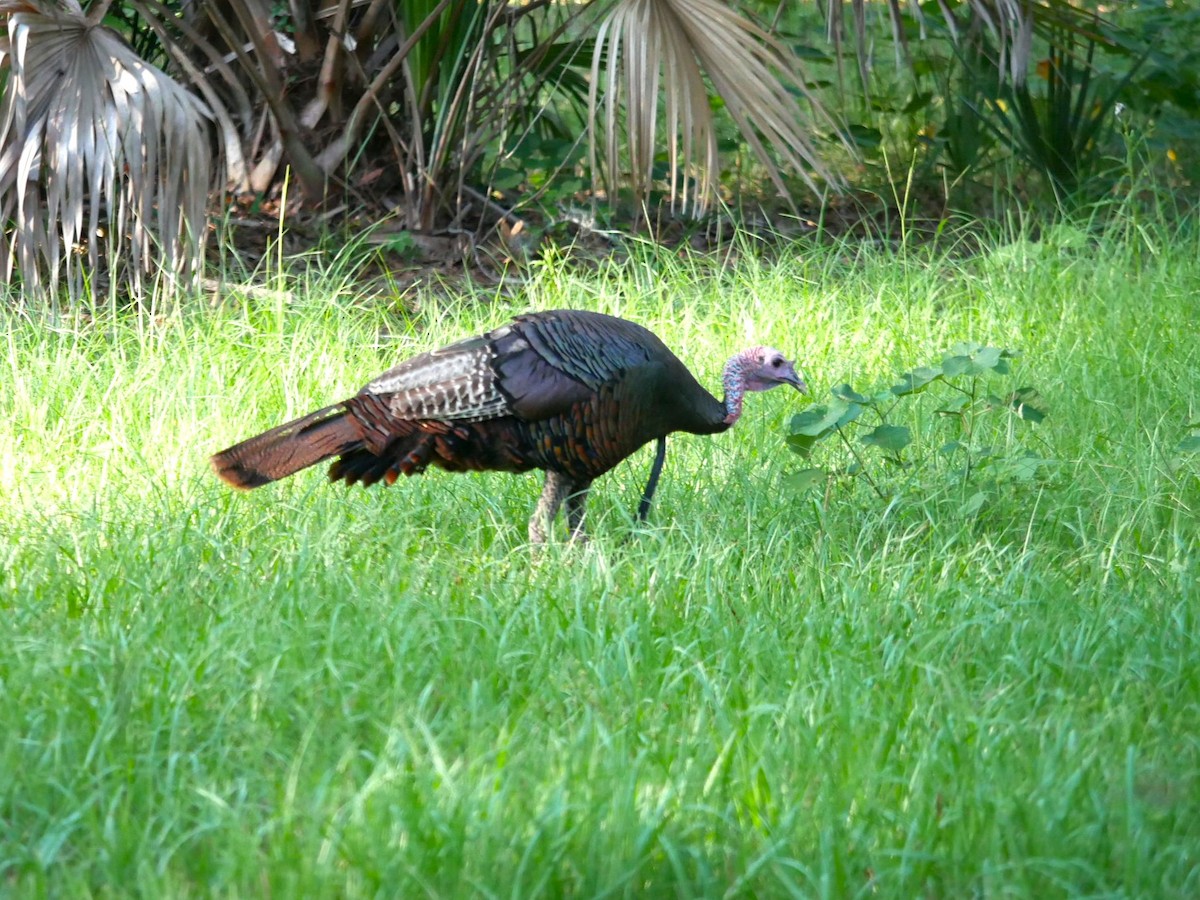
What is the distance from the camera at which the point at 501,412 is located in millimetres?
3662

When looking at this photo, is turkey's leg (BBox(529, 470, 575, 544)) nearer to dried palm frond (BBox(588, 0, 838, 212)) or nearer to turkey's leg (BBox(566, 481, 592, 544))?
turkey's leg (BBox(566, 481, 592, 544))

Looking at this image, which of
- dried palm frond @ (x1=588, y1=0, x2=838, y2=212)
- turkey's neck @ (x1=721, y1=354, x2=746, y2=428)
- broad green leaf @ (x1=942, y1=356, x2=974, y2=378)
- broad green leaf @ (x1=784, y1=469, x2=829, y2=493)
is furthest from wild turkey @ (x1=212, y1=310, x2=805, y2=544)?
dried palm frond @ (x1=588, y1=0, x2=838, y2=212)

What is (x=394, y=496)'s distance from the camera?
423 centimetres

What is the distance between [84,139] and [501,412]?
2.39m

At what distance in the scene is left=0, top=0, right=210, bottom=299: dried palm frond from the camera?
5.07 metres

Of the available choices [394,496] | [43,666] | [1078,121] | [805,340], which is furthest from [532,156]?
[43,666]

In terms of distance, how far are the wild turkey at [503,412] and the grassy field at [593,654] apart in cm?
22

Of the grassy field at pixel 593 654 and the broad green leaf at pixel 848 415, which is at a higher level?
the broad green leaf at pixel 848 415

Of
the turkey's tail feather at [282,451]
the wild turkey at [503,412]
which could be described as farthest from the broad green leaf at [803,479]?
the turkey's tail feather at [282,451]

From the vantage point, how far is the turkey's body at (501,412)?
364 centimetres

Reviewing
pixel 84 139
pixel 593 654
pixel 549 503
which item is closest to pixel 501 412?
pixel 549 503

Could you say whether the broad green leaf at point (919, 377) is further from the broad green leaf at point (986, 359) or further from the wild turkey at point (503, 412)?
the wild turkey at point (503, 412)

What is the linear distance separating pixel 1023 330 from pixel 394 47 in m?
3.18

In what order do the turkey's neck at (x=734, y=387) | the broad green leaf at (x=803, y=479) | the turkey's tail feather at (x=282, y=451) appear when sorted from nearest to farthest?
the turkey's tail feather at (x=282, y=451)
the broad green leaf at (x=803, y=479)
the turkey's neck at (x=734, y=387)
